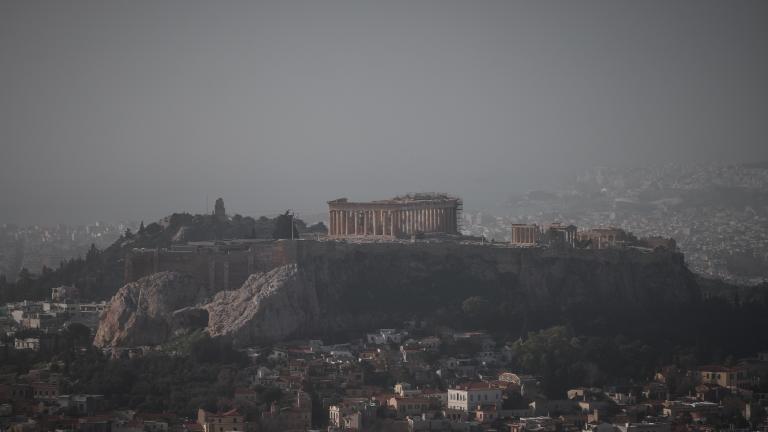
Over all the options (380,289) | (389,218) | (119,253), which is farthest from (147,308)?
(389,218)

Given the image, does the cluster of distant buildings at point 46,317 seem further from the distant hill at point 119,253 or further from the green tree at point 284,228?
the green tree at point 284,228

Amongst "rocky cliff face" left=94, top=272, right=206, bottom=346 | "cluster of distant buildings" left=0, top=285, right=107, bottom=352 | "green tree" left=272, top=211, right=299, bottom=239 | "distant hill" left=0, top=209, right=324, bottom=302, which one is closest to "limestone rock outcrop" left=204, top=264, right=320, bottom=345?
"rocky cliff face" left=94, top=272, right=206, bottom=346

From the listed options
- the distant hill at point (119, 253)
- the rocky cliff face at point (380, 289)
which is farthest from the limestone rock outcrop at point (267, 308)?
the distant hill at point (119, 253)

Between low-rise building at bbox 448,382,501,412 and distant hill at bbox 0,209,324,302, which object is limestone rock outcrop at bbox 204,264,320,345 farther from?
low-rise building at bbox 448,382,501,412

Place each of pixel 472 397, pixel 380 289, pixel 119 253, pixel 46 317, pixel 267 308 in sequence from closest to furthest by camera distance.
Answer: pixel 472 397
pixel 267 308
pixel 380 289
pixel 46 317
pixel 119 253

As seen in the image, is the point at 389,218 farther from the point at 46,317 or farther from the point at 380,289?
the point at 46,317

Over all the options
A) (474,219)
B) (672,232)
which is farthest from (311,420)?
(474,219)

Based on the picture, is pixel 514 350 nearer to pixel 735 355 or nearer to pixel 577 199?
pixel 735 355
